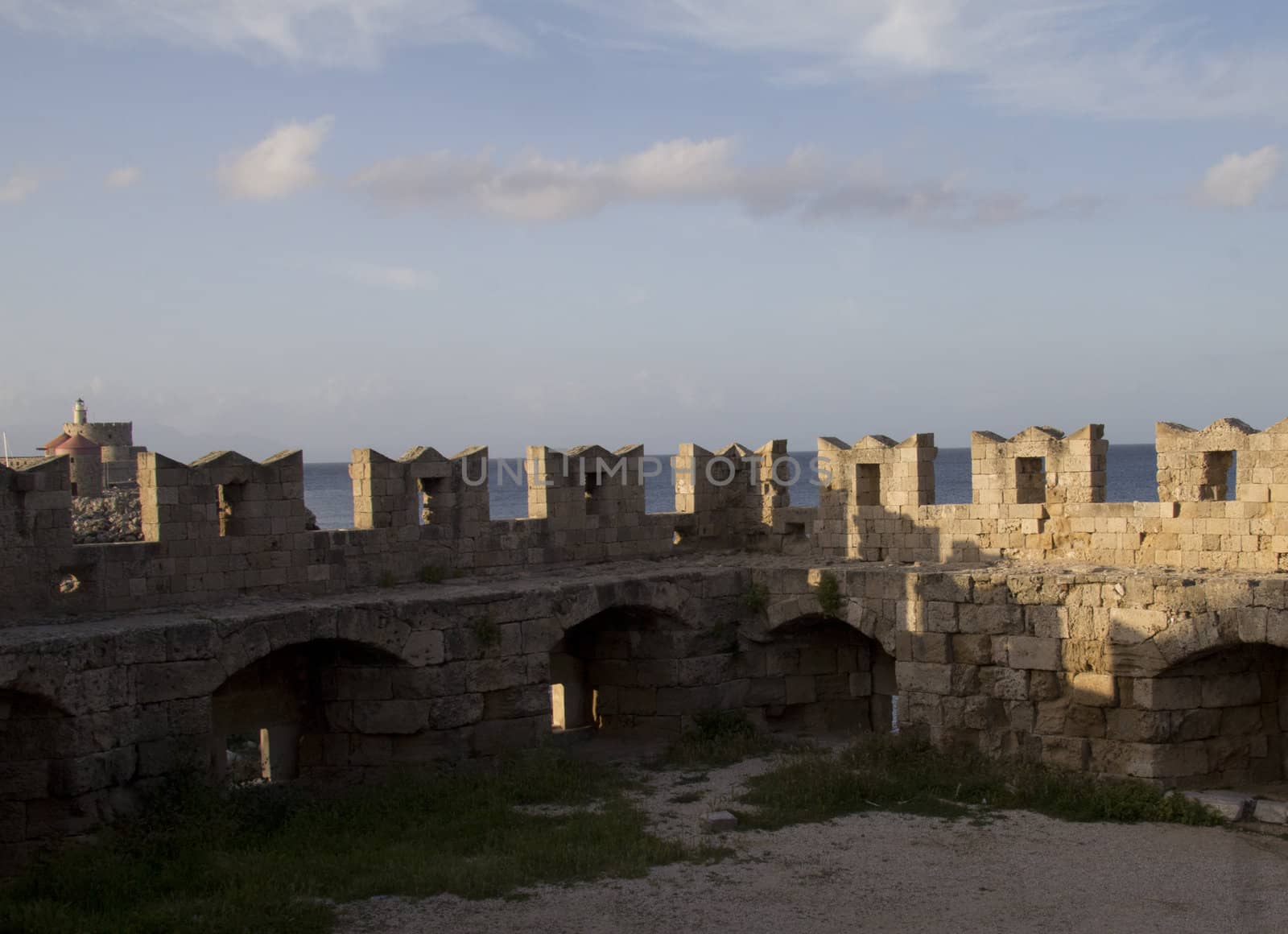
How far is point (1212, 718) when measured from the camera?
12516 millimetres

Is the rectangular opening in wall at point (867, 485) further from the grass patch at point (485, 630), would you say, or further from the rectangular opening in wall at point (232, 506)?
the rectangular opening in wall at point (232, 506)

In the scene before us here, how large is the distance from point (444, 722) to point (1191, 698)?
22.8 feet

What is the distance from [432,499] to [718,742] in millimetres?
4008

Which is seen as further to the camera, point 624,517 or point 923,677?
point 624,517

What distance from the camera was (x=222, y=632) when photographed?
38.5 ft

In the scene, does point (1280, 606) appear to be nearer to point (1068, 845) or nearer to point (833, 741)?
point (1068, 845)

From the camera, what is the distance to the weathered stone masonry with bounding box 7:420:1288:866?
37.6ft

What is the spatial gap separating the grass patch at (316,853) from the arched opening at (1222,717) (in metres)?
4.48

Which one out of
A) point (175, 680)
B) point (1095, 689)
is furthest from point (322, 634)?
point (1095, 689)

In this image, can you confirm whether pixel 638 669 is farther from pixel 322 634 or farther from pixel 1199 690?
pixel 1199 690

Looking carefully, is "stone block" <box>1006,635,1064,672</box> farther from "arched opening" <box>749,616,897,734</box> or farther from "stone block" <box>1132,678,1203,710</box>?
"arched opening" <box>749,616,897,734</box>

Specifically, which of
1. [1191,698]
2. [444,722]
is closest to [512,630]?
[444,722]

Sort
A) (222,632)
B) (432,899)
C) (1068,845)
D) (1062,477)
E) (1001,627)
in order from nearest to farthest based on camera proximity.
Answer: (432,899) → (1068,845) → (222,632) → (1001,627) → (1062,477)

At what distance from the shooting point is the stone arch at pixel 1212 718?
40.3 ft
